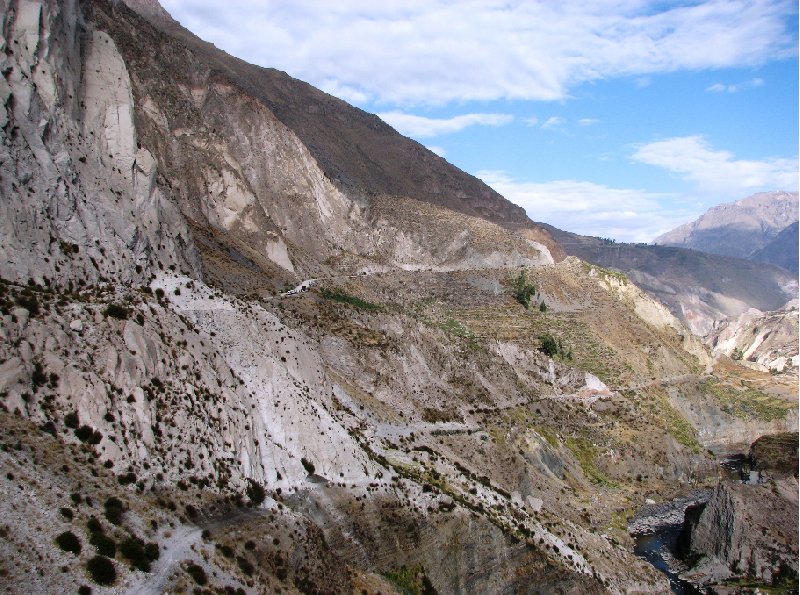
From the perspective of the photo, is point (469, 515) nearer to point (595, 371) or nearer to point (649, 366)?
point (595, 371)

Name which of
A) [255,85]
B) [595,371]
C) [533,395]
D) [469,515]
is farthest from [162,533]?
[255,85]

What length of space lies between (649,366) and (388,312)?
4240cm

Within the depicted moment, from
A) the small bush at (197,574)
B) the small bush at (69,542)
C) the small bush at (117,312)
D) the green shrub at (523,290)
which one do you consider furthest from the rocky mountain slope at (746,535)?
the small bush at (69,542)

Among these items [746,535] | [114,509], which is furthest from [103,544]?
[746,535]

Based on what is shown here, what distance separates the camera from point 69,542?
19938 millimetres

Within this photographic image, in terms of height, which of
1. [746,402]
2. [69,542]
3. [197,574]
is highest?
[746,402]

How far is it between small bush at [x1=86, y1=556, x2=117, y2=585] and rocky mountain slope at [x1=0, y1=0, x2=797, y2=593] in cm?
7

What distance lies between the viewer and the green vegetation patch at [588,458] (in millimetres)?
69312

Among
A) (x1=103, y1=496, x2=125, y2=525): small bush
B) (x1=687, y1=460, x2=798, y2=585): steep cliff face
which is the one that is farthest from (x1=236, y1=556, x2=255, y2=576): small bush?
(x1=687, y1=460, x2=798, y2=585): steep cliff face

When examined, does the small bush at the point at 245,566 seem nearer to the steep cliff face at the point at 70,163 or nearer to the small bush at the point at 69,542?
the small bush at the point at 69,542

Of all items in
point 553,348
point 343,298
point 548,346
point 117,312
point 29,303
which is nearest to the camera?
point 29,303

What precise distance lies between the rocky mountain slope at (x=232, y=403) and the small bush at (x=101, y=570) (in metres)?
0.07

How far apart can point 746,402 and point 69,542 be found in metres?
100

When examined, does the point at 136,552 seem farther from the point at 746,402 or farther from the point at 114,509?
the point at 746,402
